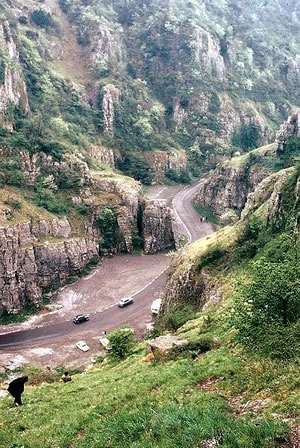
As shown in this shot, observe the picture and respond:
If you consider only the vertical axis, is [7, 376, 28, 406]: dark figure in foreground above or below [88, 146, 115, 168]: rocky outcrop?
below

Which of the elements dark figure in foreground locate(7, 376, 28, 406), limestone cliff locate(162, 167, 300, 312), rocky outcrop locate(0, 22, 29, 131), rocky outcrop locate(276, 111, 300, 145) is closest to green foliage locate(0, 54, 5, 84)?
rocky outcrop locate(0, 22, 29, 131)

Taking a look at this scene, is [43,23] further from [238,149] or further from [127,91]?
[238,149]

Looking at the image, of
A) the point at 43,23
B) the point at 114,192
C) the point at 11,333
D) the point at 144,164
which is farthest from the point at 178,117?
Answer: the point at 11,333

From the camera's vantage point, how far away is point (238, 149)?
165m

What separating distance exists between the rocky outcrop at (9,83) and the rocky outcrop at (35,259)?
30720 mm

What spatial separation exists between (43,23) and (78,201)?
90.1 metres

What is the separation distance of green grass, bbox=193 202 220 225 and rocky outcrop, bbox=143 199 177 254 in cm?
1663

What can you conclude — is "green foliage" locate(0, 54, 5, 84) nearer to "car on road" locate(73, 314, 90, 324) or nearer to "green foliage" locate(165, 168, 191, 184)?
"green foliage" locate(165, 168, 191, 184)

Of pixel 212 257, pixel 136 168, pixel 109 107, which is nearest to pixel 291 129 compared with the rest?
pixel 212 257

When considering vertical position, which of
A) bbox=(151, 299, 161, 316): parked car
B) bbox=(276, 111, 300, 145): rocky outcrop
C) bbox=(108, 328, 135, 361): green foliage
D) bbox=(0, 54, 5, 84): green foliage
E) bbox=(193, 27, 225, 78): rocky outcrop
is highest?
bbox=(193, 27, 225, 78): rocky outcrop

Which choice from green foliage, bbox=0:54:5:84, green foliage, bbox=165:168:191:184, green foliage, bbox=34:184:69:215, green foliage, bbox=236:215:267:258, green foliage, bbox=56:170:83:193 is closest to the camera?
green foliage, bbox=236:215:267:258

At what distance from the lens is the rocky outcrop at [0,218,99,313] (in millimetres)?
78812

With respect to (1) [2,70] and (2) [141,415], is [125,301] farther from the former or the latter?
(1) [2,70]

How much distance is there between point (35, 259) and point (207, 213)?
181 ft
